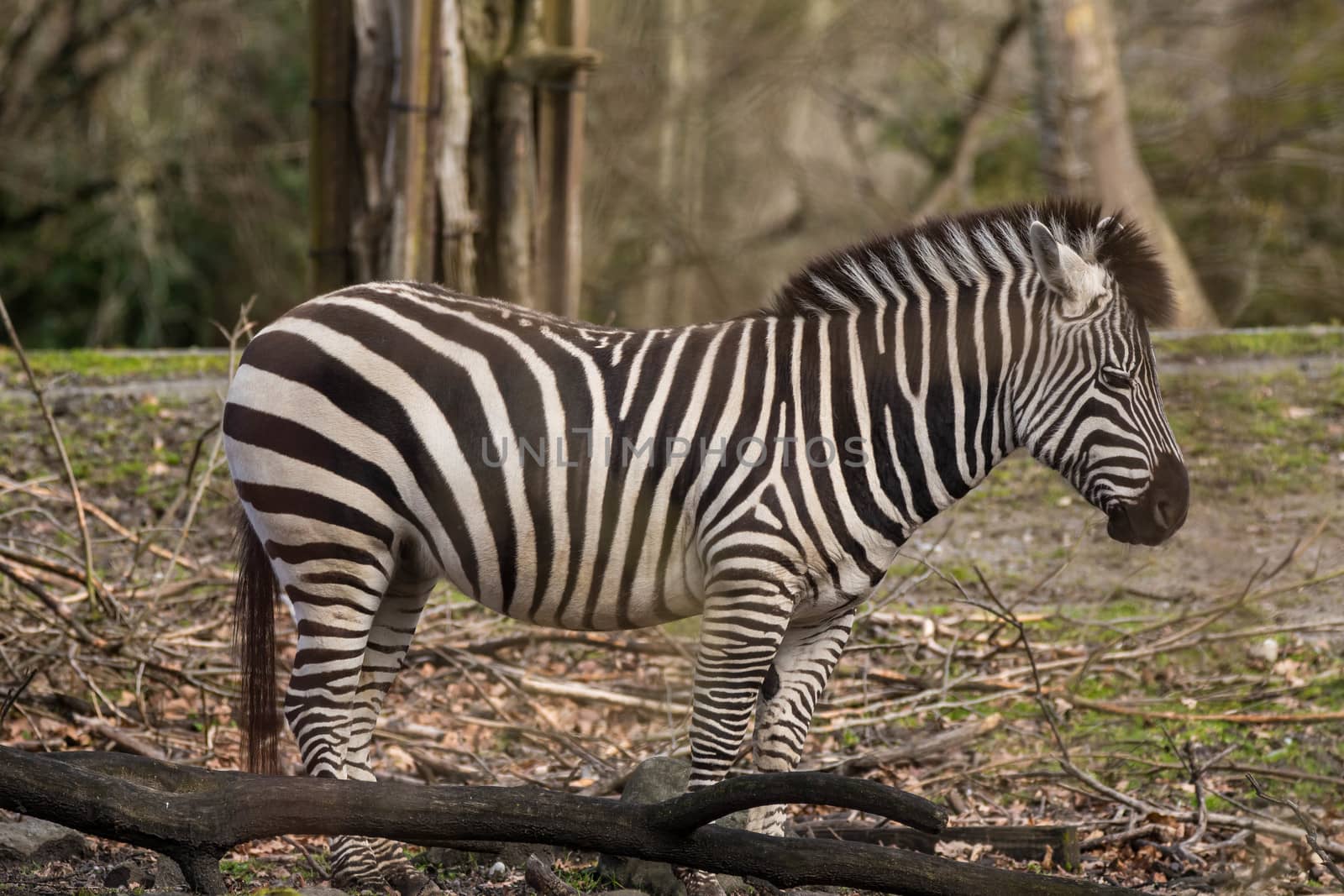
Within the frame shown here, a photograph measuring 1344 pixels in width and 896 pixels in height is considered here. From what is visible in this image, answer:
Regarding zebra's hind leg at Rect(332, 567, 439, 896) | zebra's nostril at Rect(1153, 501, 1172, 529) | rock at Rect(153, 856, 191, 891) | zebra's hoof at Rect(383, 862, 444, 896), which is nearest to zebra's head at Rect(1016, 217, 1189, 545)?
zebra's nostril at Rect(1153, 501, 1172, 529)

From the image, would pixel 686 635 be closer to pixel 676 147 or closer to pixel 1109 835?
pixel 1109 835

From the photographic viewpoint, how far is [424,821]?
3.53 meters

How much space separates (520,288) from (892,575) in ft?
10.3

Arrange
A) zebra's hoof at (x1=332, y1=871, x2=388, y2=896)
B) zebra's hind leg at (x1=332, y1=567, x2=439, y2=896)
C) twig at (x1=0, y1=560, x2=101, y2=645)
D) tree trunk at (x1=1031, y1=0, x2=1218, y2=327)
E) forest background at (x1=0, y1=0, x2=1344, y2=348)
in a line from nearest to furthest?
zebra's hoof at (x1=332, y1=871, x2=388, y2=896), zebra's hind leg at (x1=332, y1=567, x2=439, y2=896), twig at (x1=0, y1=560, x2=101, y2=645), tree trunk at (x1=1031, y1=0, x2=1218, y2=327), forest background at (x1=0, y1=0, x2=1344, y2=348)

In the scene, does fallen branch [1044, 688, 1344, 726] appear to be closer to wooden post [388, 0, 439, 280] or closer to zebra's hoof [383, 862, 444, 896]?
zebra's hoof [383, 862, 444, 896]

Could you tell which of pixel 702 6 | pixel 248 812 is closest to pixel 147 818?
pixel 248 812

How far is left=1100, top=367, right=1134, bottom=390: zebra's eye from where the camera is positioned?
420 cm

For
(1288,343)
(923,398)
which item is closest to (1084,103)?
(1288,343)

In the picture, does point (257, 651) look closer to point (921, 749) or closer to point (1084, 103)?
point (921, 749)

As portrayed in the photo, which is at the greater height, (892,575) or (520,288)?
(520,288)

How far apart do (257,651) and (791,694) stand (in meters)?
1.88

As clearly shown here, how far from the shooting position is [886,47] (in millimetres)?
19875

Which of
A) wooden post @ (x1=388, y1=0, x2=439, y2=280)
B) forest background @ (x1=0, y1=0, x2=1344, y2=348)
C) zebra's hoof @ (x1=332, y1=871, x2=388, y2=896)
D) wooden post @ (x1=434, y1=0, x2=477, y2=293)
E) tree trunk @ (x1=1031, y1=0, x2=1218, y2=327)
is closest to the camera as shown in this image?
zebra's hoof @ (x1=332, y1=871, x2=388, y2=896)

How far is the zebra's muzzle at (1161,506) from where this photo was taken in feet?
13.7
